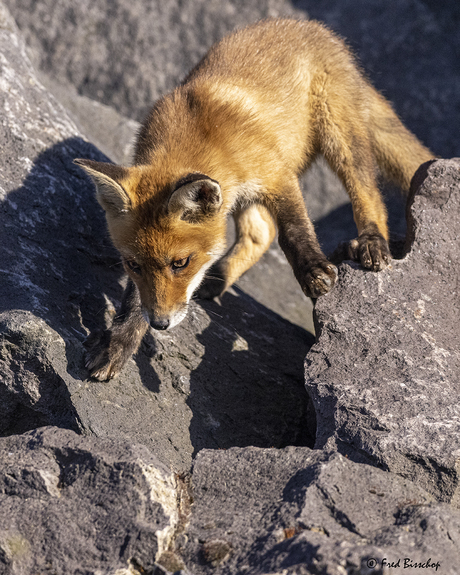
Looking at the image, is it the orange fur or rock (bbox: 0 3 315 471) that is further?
the orange fur

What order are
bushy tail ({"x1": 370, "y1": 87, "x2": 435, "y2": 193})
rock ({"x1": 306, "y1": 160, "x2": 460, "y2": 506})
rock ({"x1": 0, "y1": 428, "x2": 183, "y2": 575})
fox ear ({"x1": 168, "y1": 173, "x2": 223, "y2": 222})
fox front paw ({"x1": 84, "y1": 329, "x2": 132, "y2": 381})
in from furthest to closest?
bushy tail ({"x1": 370, "y1": 87, "x2": 435, "y2": 193}) → fox front paw ({"x1": 84, "y1": 329, "x2": 132, "y2": 381}) → fox ear ({"x1": 168, "y1": 173, "x2": 223, "y2": 222}) → rock ({"x1": 306, "y1": 160, "x2": 460, "y2": 506}) → rock ({"x1": 0, "y1": 428, "x2": 183, "y2": 575})

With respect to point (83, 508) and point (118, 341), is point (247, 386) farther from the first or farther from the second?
point (83, 508)

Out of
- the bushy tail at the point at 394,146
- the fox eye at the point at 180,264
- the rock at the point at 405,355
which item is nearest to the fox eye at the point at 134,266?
the fox eye at the point at 180,264

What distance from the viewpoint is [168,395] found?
3.42 m

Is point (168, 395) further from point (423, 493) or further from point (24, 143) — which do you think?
point (24, 143)

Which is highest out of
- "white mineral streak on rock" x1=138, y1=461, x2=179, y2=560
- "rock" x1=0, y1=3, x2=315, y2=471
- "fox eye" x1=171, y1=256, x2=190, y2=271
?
"fox eye" x1=171, y1=256, x2=190, y2=271

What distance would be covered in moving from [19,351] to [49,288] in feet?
1.98

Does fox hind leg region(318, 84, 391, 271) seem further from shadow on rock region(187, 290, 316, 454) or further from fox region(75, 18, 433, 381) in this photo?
shadow on rock region(187, 290, 316, 454)

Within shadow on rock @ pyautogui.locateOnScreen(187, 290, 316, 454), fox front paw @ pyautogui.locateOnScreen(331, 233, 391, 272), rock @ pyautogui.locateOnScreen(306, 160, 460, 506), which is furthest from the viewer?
fox front paw @ pyautogui.locateOnScreen(331, 233, 391, 272)

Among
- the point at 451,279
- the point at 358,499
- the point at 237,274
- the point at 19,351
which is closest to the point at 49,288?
the point at 19,351

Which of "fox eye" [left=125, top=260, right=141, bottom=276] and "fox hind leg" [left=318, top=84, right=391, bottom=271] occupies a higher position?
"fox hind leg" [left=318, top=84, right=391, bottom=271]

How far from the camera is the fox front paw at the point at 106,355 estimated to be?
323 cm

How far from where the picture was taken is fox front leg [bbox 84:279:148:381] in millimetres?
3240

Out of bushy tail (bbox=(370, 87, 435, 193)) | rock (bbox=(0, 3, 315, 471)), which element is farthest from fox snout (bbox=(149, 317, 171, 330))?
bushy tail (bbox=(370, 87, 435, 193))
